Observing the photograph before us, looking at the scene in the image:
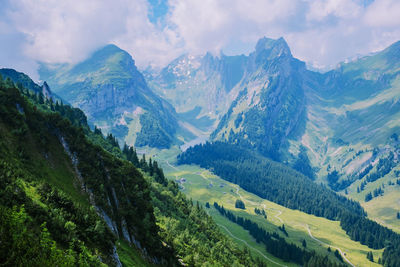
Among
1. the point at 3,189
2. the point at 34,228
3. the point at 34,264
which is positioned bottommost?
the point at 34,264

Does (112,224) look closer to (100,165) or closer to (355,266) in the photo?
(100,165)

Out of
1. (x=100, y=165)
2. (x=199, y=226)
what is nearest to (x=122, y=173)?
(x=100, y=165)

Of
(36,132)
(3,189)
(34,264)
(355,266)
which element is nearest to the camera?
(34,264)

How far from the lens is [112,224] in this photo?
41375 mm

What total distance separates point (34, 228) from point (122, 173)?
31.2 metres

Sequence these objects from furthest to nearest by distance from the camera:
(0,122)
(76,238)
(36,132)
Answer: (36,132) → (0,122) → (76,238)

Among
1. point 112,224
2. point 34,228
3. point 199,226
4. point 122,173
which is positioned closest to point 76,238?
point 34,228

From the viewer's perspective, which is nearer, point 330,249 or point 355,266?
point 355,266

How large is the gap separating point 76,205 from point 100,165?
18.9 metres

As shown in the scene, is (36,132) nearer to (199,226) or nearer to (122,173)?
(122,173)

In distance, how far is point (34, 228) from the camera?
2273 centimetres

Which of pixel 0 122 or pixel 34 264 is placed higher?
pixel 0 122

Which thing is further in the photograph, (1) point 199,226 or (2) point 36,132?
(1) point 199,226

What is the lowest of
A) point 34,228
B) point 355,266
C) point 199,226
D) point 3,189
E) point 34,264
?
point 34,264
